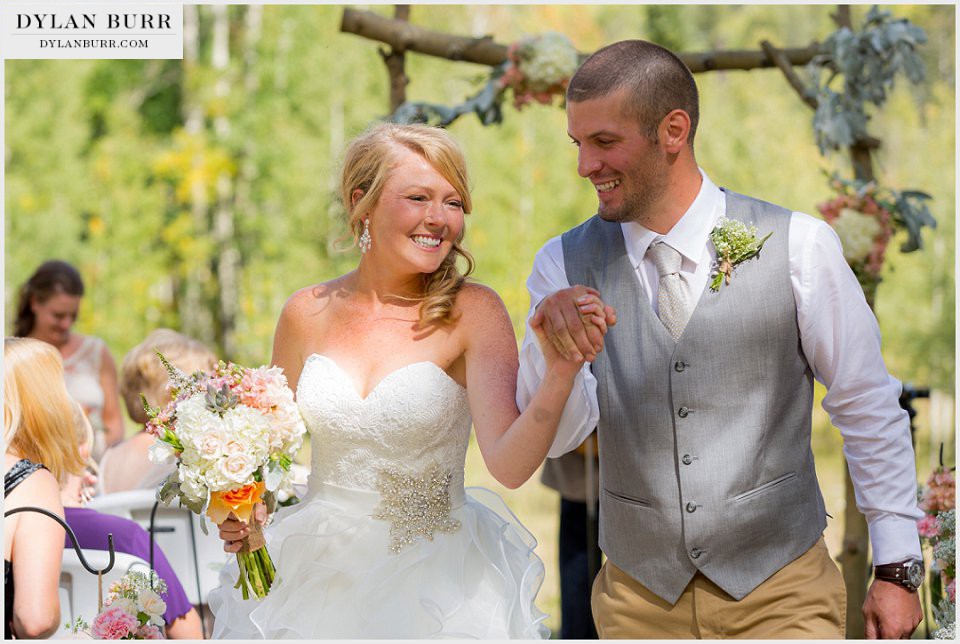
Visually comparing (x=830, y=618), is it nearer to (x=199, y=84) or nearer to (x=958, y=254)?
(x=958, y=254)

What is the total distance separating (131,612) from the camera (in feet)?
10.6

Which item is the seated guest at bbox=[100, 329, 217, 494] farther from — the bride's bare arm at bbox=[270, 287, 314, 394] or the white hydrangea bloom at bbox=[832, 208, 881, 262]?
the white hydrangea bloom at bbox=[832, 208, 881, 262]

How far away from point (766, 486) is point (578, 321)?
626 millimetres

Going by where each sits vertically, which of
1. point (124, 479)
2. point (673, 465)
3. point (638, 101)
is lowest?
point (124, 479)

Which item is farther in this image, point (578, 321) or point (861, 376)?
point (861, 376)

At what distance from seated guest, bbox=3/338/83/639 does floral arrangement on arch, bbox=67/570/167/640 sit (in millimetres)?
144

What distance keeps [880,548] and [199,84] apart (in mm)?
14220

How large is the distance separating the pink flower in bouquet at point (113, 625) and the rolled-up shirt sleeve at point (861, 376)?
1987mm

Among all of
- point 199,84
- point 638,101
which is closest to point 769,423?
point 638,101

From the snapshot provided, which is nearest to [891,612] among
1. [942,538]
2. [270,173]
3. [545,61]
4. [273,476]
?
[942,538]

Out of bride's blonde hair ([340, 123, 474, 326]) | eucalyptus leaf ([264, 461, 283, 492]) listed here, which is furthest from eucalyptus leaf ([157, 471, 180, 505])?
bride's blonde hair ([340, 123, 474, 326])

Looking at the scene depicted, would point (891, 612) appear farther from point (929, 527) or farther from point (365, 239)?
point (365, 239)

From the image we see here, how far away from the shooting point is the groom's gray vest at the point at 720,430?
2590 mm

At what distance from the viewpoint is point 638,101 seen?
2621 millimetres
